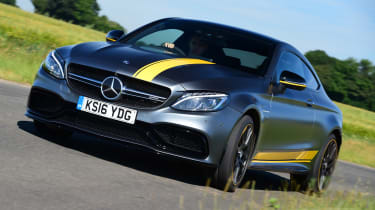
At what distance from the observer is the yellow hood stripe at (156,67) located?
501cm

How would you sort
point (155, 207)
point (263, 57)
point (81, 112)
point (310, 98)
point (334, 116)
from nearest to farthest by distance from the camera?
point (155, 207)
point (81, 112)
point (263, 57)
point (310, 98)
point (334, 116)

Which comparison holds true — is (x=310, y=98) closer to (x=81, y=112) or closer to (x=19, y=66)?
(x=81, y=112)

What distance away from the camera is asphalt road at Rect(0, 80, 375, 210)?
3.79 m

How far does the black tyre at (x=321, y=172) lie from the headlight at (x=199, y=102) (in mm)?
2699

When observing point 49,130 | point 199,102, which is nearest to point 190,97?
point 199,102

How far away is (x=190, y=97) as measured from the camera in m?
4.92

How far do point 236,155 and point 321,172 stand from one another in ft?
8.20

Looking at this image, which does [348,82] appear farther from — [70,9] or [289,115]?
[289,115]

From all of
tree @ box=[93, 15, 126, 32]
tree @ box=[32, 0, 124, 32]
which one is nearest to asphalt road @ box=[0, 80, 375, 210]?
tree @ box=[32, 0, 124, 32]

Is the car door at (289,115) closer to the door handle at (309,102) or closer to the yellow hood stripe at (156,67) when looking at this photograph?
the door handle at (309,102)

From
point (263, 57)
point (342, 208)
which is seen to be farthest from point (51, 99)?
point (342, 208)

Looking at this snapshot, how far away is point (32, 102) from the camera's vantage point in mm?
5637

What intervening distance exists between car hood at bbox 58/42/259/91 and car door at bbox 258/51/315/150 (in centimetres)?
48

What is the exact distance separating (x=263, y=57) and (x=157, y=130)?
1.83 metres
